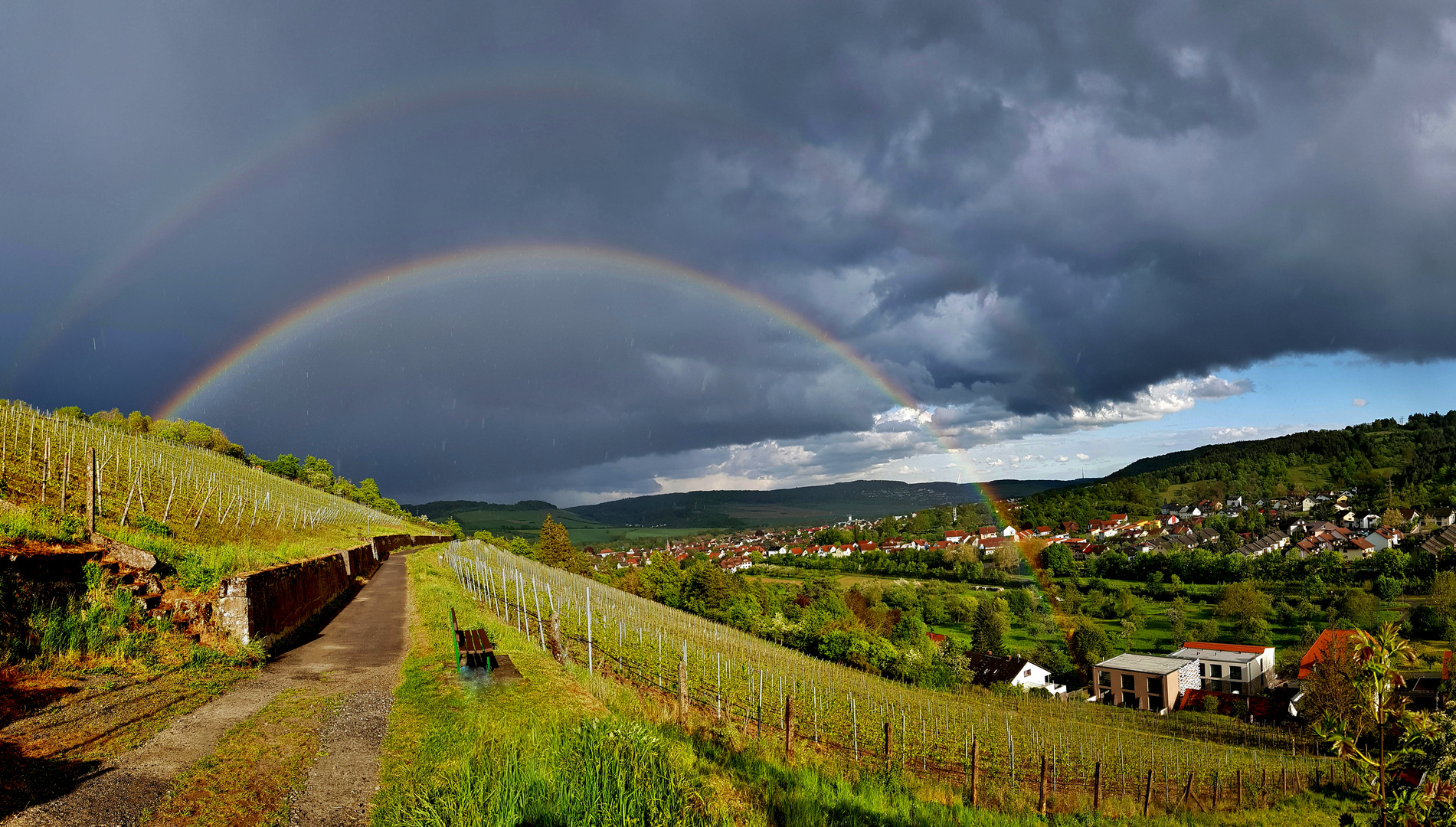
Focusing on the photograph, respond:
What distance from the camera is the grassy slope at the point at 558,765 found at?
604 cm

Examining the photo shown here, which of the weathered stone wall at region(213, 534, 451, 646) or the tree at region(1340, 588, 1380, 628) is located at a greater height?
the weathered stone wall at region(213, 534, 451, 646)

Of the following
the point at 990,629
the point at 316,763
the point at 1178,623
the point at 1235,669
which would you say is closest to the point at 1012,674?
the point at 990,629

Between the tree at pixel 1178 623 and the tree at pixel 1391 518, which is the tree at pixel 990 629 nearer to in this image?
the tree at pixel 1178 623

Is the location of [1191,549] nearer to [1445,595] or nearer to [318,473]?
[1445,595]

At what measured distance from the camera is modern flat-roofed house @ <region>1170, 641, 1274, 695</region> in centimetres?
7231

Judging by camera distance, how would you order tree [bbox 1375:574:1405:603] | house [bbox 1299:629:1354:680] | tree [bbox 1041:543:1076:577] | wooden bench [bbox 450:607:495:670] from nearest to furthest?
wooden bench [bbox 450:607:495:670] < house [bbox 1299:629:1354:680] < tree [bbox 1375:574:1405:603] < tree [bbox 1041:543:1076:577]

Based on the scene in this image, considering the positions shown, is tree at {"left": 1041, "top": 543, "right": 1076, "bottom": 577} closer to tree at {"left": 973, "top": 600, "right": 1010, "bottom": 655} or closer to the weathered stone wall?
tree at {"left": 973, "top": 600, "right": 1010, "bottom": 655}

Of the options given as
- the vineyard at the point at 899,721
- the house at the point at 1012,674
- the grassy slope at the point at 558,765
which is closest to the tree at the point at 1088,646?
the house at the point at 1012,674

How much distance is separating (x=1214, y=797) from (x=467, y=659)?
83.7 ft

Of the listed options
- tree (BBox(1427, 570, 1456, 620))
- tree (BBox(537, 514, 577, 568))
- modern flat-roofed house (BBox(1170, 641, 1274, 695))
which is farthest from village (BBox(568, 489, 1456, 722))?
tree (BBox(537, 514, 577, 568))

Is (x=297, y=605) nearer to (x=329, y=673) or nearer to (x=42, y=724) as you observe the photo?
(x=329, y=673)

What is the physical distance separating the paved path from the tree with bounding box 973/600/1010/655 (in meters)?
85.2

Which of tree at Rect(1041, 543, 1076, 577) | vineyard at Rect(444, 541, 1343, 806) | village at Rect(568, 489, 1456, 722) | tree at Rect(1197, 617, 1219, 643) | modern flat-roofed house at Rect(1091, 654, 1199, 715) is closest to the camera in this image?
vineyard at Rect(444, 541, 1343, 806)

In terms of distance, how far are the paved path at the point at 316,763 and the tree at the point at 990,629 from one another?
85.2 metres
